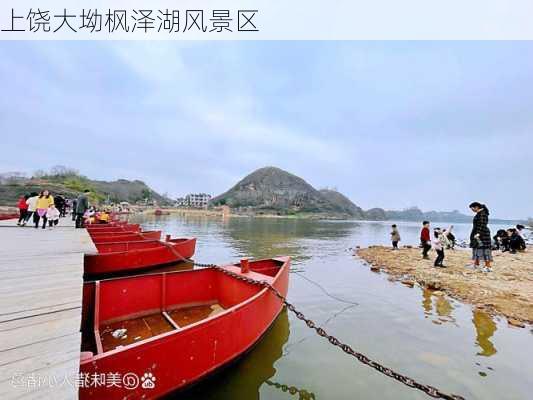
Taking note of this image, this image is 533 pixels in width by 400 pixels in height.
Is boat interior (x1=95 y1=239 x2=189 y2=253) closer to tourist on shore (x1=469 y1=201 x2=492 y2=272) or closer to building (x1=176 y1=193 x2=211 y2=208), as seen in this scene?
tourist on shore (x1=469 y1=201 x2=492 y2=272)

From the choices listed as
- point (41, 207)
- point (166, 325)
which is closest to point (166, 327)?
point (166, 325)

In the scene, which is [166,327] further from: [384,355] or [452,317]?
[452,317]

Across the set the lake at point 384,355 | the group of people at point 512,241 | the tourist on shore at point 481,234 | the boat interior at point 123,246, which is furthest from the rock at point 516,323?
the group of people at point 512,241

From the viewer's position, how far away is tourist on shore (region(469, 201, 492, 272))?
10.0 metres

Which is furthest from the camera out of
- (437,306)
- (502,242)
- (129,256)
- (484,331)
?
(502,242)

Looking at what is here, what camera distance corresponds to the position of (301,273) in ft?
40.1

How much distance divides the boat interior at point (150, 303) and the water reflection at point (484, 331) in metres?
4.62

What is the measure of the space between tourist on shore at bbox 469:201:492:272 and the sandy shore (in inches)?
27.1

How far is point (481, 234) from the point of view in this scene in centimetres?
1027

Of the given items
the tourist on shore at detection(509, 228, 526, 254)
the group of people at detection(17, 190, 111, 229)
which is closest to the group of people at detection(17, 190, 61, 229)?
the group of people at detection(17, 190, 111, 229)

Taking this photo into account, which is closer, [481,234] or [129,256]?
[129,256]

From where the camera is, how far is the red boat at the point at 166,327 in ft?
8.74

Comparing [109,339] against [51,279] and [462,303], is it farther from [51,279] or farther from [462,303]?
[462,303]

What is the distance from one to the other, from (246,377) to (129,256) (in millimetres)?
7149
